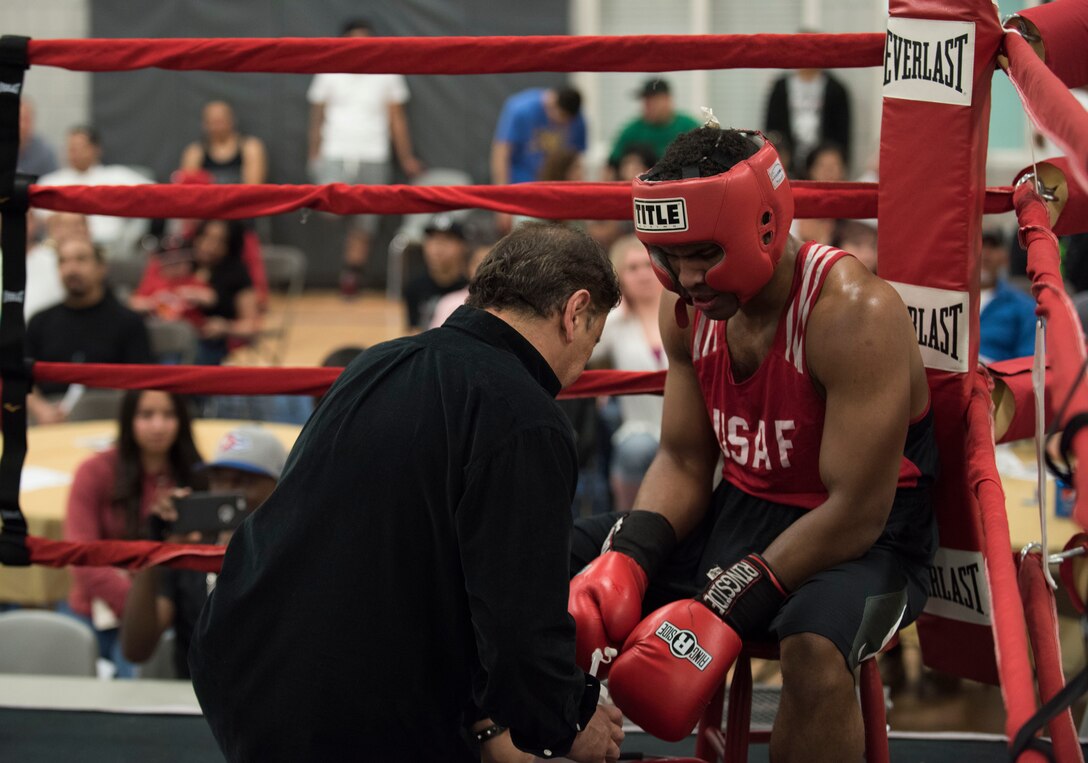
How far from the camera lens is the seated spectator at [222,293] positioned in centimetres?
651

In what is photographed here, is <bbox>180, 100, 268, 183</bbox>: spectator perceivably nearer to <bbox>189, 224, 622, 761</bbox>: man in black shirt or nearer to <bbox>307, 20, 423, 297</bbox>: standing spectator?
<bbox>307, 20, 423, 297</bbox>: standing spectator

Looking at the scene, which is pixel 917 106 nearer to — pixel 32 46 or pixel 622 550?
pixel 622 550

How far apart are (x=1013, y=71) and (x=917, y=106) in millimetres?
196

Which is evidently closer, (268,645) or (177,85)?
(268,645)

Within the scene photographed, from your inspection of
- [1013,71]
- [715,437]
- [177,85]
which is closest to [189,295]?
[177,85]

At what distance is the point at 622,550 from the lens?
2.18 meters

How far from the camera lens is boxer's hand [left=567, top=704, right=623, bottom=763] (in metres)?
1.84

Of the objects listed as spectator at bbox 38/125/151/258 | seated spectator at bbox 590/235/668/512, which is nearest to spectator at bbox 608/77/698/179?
seated spectator at bbox 590/235/668/512

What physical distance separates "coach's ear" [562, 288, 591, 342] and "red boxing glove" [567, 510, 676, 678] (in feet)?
1.34

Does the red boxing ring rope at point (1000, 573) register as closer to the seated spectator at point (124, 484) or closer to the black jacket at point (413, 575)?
the black jacket at point (413, 575)

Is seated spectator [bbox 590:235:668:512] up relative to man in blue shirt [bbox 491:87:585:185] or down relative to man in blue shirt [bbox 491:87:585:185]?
down

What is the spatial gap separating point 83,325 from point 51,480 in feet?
4.47

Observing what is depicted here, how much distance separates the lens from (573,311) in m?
1.86

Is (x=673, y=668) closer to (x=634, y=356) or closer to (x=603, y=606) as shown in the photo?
(x=603, y=606)
